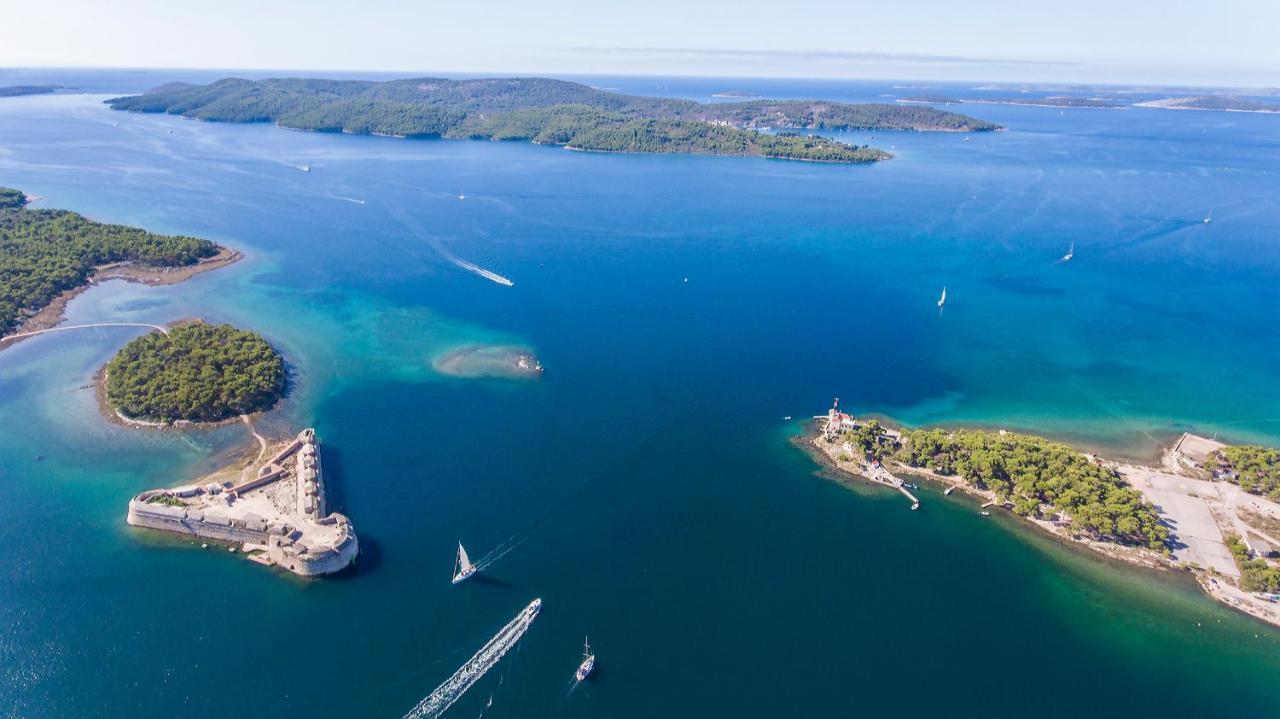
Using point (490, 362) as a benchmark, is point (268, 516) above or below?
below

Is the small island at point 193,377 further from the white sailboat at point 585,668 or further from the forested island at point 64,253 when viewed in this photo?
the white sailboat at point 585,668

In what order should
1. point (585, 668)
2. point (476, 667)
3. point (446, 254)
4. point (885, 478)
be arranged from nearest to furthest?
point (585, 668) < point (476, 667) < point (885, 478) < point (446, 254)

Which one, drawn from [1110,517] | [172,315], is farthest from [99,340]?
[1110,517]

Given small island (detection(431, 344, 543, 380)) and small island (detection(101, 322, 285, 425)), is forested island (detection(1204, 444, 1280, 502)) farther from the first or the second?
small island (detection(101, 322, 285, 425))

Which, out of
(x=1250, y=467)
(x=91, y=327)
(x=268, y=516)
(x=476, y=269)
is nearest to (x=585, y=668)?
(x=268, y=516)

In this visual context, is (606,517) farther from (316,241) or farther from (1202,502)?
(316,241)

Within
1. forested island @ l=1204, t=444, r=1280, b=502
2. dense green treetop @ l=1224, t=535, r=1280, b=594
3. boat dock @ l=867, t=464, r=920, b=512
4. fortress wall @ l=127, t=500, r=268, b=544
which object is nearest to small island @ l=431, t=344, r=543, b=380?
fortress wall @ l=127, t=500, r=268, b=544

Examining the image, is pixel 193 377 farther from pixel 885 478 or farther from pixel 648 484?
pixel 885 478
